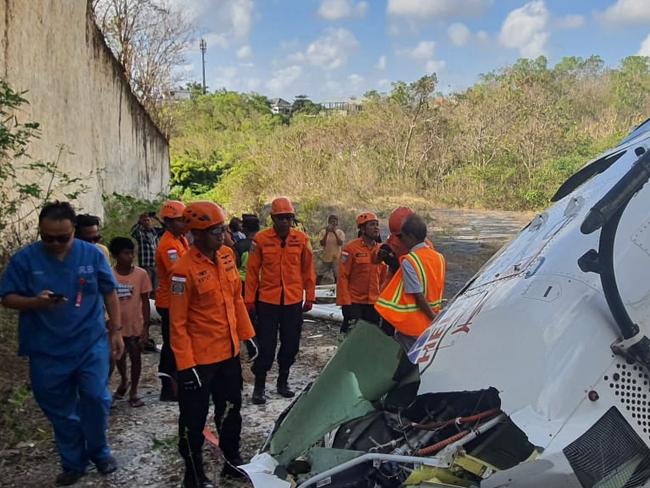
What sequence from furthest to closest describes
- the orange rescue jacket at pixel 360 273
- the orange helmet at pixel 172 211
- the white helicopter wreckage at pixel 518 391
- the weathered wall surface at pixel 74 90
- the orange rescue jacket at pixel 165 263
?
the weathered wall surface at pixel 74 90 < the orange rescue jacket at pixel 360 273 < the orange helmet at pixel 172 211 < the orange rescue jacket at pixel 165 263 < the white helicopter wreckage at pixel 518 391

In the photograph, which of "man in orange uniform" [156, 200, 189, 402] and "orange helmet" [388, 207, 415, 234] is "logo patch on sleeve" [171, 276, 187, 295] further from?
"orange helmet" [388, 207, 415, 234]

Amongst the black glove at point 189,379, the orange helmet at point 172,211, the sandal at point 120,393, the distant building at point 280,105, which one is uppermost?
the distant building at point 280,105

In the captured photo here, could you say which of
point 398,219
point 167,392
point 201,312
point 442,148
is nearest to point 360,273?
point 398,219

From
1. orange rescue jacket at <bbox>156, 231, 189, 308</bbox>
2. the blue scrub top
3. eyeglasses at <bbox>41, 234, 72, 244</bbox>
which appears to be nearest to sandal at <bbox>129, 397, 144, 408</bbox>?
orange rescue jacket at <bbox>156, 231, 189, 308</bbox>

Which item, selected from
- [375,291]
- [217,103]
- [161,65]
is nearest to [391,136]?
[161,65]

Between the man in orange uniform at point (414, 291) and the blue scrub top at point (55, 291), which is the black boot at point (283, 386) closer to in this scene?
the man in orange uniform at point (414, 291)

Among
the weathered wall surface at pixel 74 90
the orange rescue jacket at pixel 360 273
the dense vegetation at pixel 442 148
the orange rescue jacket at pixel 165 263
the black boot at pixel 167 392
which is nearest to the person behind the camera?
the orange rescue jacket at pixel 165 263

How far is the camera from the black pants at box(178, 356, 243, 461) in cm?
368

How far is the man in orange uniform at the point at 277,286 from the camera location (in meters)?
5.50

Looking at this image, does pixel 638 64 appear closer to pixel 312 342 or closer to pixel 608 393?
pixel 312 342

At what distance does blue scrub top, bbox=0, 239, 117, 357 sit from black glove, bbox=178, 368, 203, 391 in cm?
67

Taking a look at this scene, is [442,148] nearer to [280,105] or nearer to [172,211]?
[172,211]

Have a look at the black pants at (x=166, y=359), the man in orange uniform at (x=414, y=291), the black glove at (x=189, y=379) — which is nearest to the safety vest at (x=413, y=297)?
the man in orange uniform at (x=414, y=291)

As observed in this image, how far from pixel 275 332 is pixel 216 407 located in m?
1.68
